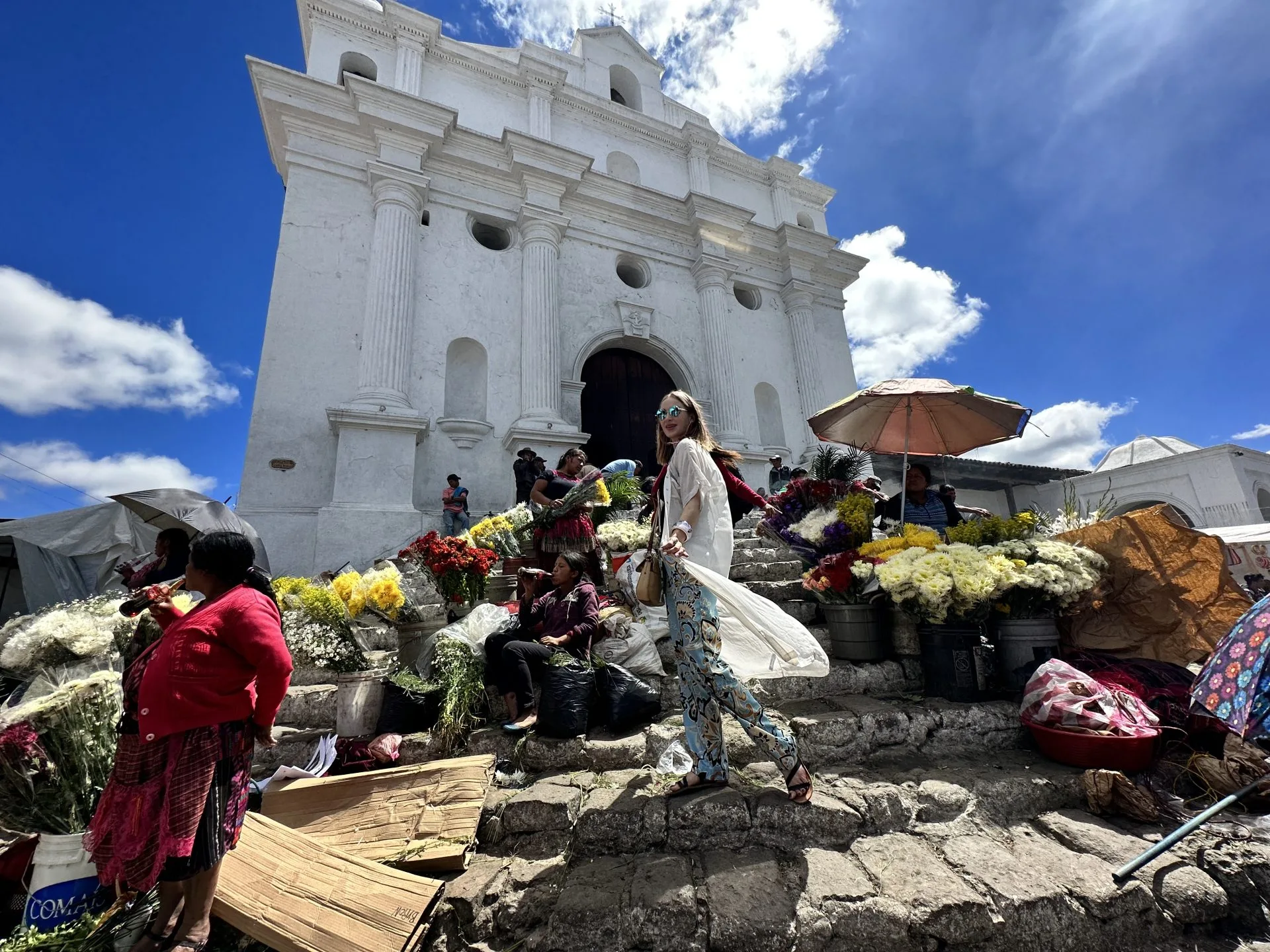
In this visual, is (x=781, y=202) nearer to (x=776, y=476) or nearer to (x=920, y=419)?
(x=776, y=476)

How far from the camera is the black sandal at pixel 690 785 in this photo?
2534 millimetres

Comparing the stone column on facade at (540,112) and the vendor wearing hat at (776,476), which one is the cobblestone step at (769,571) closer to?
the vendor wearing hat at (776,476)

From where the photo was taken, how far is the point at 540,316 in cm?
1029

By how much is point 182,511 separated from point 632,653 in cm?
423

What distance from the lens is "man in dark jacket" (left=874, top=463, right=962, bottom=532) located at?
5.47 metres

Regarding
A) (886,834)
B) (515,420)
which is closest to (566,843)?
(886,834)

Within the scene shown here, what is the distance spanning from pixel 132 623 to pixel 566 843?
11.0 ft

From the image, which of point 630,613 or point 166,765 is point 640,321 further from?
point 166,765

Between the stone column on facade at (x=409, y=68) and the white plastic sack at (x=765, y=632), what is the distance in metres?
12.8

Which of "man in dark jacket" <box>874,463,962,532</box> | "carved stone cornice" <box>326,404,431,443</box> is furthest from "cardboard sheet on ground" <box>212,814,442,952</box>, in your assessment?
"carved stone cornice" <box>326,404,431,443</box>

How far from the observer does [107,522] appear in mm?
8141

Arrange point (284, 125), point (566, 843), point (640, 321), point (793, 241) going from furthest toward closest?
point (793, 241), point (640, 321), point (284, 125), point (566, 843)

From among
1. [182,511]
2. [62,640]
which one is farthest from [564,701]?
[182,511]

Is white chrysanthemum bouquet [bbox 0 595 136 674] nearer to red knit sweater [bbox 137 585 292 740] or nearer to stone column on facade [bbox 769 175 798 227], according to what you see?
red knit sweater [bbox 137 585 292 740]
